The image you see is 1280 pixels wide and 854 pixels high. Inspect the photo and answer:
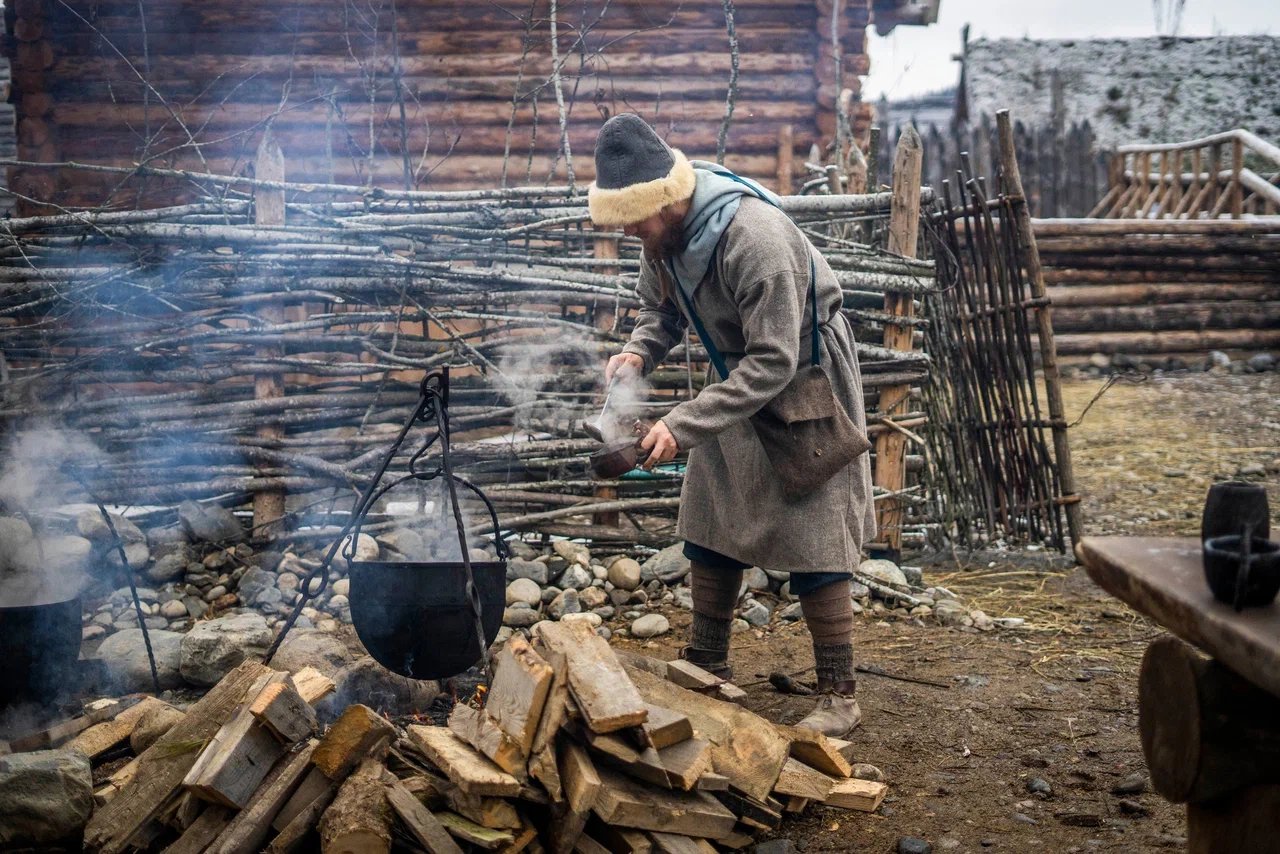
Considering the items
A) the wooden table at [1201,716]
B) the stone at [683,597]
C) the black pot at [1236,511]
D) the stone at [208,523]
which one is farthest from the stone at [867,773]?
the stone at [208,523]

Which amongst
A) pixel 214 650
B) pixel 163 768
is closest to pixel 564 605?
pixel 214 650

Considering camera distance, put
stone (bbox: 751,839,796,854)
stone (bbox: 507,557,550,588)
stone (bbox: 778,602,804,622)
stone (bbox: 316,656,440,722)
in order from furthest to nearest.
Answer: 1. stone (bbox: 507,557,550,588)
2. stone (bbox: 778,602,804,622)
3. stone (bbox: 316,656,440,722)
4. stone (bbox: 751,839,796,854)

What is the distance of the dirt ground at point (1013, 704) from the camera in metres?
3.10

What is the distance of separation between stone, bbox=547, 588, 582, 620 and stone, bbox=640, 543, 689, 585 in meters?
0.46

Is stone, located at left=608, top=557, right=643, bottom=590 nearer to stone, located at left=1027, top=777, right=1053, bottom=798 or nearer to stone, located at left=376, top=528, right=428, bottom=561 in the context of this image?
stone, located at left=376, top=528, right=428, bottom=561

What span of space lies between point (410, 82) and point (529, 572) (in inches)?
237

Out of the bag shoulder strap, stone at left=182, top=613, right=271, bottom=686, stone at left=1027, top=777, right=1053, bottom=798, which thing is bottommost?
stone at left=1027, top=777, right=1053, bottom=798

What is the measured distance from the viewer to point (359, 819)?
2.55 metres

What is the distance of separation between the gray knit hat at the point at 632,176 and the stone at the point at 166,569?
3414 millimetres

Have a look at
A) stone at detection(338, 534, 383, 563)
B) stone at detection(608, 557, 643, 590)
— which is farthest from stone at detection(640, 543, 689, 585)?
stone at detection(338, 534, 383, 563)

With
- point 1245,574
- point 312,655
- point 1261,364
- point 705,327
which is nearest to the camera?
point 1245,574

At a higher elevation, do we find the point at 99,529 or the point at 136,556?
the point at 99,529

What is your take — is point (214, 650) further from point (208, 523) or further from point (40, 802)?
point (208, 523)

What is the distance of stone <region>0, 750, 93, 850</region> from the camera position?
2783 millimetres
